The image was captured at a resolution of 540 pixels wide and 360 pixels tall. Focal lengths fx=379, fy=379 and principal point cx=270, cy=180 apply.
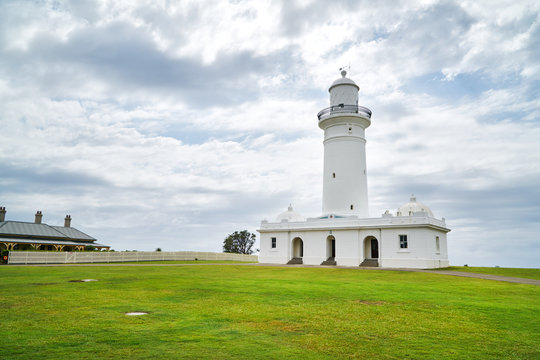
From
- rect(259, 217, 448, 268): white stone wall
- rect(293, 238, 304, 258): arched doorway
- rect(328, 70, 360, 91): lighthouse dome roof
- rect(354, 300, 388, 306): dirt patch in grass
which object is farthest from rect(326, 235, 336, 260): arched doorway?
rect(354, 300, 388, 306): dirt patch in grass

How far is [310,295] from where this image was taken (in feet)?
36.4

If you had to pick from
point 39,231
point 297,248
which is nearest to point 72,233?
point 39,231

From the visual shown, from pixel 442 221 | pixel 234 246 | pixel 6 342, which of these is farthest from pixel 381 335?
pixel 234 246

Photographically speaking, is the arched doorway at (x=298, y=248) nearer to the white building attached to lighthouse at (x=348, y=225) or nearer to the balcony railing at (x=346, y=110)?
the white building attached to lighthouse at (x=348, y=225)

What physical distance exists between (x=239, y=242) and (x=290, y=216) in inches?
883

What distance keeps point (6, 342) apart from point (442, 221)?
2984cm

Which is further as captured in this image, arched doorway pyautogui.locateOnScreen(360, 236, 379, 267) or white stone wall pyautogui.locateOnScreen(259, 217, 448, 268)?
arched doorway pyautogui.locateOnScreen(360, 236, 379, 267)

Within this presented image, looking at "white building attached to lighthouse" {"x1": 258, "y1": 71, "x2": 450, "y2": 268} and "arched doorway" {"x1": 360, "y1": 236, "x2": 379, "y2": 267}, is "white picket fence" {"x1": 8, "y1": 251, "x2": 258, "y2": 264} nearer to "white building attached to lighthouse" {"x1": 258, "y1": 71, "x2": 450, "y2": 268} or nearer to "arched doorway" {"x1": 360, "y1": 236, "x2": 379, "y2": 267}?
"white building attached to lighthouse" {"x1": 258, "y1": 71, "x2": 450, "y2": 268}

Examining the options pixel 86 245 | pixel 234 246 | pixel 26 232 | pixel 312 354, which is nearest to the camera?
pixel 312 354

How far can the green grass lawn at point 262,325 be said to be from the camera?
17.3 feet

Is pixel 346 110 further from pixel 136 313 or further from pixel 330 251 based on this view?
pixel 136 313

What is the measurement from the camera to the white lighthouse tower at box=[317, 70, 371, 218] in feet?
108

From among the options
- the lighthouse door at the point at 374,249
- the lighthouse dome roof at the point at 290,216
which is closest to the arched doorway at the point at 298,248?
Answer: the lighthouse dome roof at the point at 290,216

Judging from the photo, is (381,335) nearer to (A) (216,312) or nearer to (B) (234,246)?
(A) (216,312)
